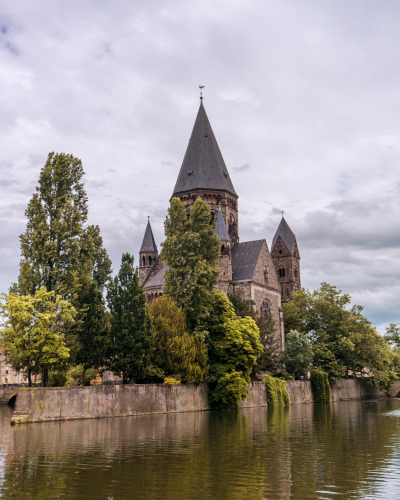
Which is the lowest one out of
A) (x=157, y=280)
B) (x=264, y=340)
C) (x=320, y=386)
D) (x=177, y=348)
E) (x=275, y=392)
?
(x=275, y=392)

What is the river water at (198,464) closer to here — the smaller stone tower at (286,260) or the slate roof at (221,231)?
the slate roof at (221,231)

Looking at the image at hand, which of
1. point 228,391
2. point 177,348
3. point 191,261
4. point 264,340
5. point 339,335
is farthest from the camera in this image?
point 339,335

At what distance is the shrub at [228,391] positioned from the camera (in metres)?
37.9

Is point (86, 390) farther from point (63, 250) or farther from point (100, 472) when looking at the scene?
point (100, 472)

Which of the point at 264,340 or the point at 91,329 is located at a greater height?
the point at 264,340

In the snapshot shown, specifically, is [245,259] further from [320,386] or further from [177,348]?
[177,348]

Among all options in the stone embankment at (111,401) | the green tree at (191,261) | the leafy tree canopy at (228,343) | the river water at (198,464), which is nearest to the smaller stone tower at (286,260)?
the stone embankment at (111,401)

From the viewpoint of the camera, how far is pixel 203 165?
76562 mm

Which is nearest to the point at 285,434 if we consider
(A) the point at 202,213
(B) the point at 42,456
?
(B) the point at 42,456

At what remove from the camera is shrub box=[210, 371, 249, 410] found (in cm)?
3794

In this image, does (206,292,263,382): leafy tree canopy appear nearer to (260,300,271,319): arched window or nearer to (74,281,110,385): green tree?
(74,281,110,385): green tree

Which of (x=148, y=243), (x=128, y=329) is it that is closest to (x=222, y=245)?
(x=148, y=243)

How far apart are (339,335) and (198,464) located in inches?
1955

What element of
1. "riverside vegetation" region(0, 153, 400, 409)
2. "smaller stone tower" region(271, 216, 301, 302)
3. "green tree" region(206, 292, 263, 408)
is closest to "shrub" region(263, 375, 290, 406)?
"riverside vegetation" region(0, 153, 400, 409)
